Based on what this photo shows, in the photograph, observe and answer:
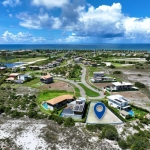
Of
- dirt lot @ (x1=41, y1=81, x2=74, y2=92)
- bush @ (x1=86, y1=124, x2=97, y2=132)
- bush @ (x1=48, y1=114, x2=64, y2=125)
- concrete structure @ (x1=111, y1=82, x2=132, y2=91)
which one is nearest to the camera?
bush @ (x1=86, y1=124, x2=97, y2=132)

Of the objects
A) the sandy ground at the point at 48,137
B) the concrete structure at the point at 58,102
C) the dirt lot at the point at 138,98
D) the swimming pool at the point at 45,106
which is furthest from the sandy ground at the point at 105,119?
the swimming pool at the point at 45,106

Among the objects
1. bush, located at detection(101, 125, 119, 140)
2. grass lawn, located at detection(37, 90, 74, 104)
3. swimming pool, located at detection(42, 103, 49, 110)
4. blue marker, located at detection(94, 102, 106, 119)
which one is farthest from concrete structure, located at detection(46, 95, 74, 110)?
bush, located at detection(101, 125, 119, 140)

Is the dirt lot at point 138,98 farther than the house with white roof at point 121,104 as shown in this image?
Yes

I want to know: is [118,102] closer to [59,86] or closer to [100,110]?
[100,110]

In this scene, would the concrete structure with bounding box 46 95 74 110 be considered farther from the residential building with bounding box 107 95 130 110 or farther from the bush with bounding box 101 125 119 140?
the bush with bounding box 101 125 119 140

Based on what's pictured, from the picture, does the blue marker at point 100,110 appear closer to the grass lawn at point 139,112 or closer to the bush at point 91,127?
Answer: the bush at point 91,127

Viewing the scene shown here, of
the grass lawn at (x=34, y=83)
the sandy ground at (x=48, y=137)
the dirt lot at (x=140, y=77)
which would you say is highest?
the dirt lot at (x=140, y=77)

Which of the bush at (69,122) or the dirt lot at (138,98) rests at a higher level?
the dirt lot at (138,98)

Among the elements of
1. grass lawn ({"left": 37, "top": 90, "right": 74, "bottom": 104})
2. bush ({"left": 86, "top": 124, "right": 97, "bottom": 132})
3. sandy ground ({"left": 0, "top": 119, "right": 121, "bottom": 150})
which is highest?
grass lawn ({"left": 37, "top": 90, "right": 74, "bottom": 104})
